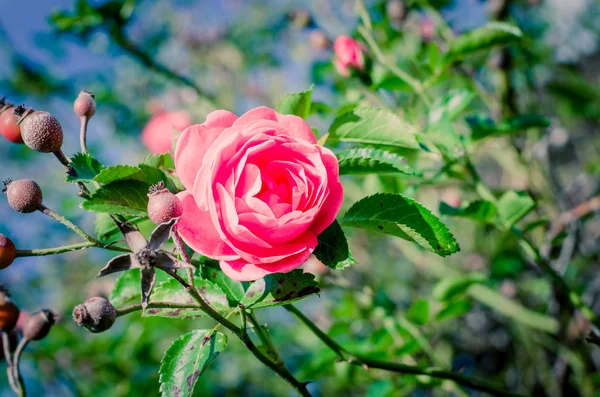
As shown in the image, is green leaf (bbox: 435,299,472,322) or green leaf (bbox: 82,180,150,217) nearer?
green leaf (bbox: 82,180,150,217)

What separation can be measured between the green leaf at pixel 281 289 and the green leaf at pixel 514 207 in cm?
57

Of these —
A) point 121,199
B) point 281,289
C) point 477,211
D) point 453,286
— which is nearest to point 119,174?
point 121,199

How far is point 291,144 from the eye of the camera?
2.20ft

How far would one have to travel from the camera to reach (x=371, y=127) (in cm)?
86

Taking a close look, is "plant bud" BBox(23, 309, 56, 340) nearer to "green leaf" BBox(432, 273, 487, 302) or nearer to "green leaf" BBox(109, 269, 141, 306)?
"green leaf" BBox(109, 269, 141, 306)

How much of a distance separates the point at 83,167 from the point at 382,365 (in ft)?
1.92

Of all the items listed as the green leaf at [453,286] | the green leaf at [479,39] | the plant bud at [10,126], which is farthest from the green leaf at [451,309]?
the plant bud at [10,126]

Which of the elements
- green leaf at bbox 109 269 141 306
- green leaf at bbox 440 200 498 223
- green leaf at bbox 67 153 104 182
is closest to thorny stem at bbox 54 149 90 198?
green leaf at bbox 67 153 104 182

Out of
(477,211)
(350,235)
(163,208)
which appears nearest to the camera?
(163,208)

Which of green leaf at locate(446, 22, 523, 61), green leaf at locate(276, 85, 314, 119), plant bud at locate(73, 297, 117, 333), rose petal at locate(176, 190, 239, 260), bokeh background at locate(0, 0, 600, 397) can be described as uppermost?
green leaf at locate(446, 22, 523, 61)

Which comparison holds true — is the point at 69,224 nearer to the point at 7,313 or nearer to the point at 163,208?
the point at 163,208

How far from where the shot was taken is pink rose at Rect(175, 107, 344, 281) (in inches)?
24.3

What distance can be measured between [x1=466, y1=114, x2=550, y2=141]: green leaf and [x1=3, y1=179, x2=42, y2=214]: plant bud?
2.77ft

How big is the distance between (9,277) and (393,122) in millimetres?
3547
